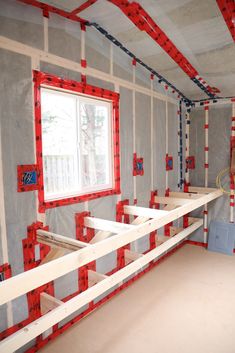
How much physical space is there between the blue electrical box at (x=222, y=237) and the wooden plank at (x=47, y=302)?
3.03m

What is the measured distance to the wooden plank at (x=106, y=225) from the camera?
2100 millimetres

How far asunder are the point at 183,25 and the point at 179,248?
11.0 ft

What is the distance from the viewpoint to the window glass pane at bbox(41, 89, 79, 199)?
94.1 inches

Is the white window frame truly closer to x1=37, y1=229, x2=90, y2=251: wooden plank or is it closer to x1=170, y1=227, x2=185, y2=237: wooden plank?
x1=37, y1=229, x2=90, y2=251: wooden plank

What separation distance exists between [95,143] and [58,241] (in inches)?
50.7

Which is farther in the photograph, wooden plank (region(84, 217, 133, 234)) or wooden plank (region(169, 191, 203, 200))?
wooden plank (region(169, 191, 203, 200))

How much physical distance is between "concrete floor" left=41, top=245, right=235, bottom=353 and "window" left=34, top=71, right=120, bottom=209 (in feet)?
3.96

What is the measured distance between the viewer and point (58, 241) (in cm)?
189

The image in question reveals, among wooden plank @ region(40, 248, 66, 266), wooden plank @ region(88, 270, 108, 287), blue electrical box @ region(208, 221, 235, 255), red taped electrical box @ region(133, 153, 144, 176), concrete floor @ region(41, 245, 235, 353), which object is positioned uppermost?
red taped electrical box @ region(133, 153, 144, 176)

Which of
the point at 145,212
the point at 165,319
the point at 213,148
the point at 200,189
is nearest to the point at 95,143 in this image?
the point at 145,212

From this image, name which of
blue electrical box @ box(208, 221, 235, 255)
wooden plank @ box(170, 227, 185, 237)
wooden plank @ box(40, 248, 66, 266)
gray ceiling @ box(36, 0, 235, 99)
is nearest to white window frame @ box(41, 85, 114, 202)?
wooden plank @ box(40, 248, 66, 266)

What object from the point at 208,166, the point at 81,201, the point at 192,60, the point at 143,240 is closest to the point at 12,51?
the point at 81,201

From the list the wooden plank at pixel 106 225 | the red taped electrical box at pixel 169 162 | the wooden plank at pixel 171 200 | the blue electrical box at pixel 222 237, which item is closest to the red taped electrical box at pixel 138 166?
the wooden plank at pixel 171 200

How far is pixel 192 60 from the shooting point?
115 inches
